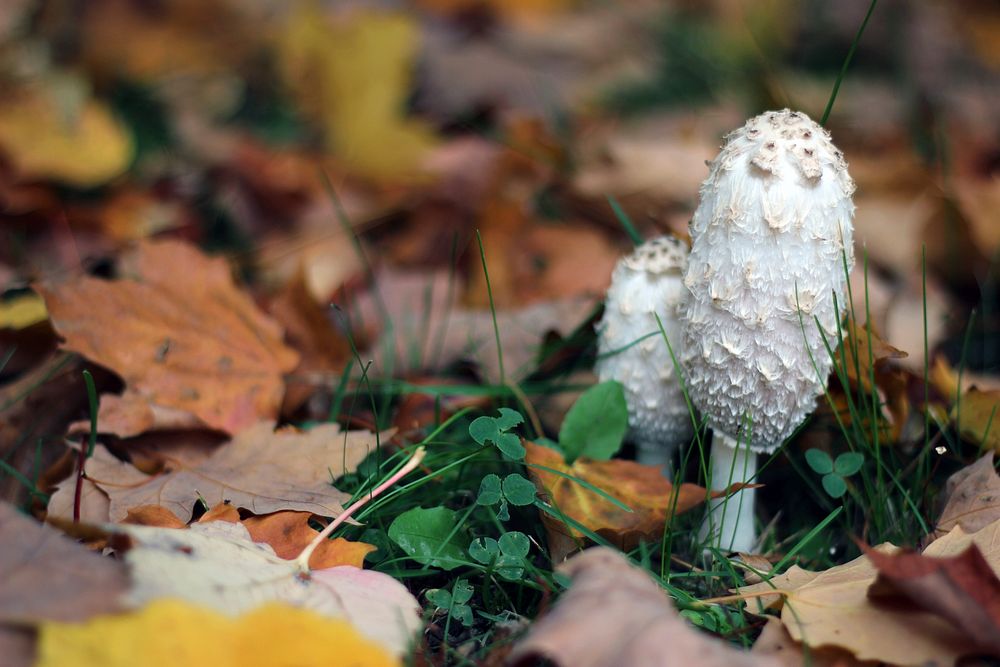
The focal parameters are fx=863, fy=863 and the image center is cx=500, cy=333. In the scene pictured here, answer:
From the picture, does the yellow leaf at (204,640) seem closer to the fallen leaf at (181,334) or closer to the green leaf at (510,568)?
the green leaf at (510,568)

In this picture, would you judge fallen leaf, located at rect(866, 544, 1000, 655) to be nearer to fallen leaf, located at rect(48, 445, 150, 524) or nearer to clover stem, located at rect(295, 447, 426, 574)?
clover stem, located at rect(295, 447, 426, 574)

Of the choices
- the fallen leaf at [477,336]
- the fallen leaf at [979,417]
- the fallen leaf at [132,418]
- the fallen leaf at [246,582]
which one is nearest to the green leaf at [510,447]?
the fallen leaf at [246,582]

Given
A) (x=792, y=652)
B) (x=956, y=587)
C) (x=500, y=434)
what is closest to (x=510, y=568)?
(x=500, y=434)

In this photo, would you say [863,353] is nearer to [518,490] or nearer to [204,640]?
[518,490]

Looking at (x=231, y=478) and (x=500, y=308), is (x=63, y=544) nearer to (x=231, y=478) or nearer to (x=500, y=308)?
(x=231, y=478)

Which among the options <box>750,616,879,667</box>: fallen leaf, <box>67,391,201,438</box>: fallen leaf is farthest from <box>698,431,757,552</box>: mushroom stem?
<box>67,391,201,438</box>: fallen leaf

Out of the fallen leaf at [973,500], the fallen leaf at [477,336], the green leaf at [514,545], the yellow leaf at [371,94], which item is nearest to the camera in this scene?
the green leaf at [514,545]
